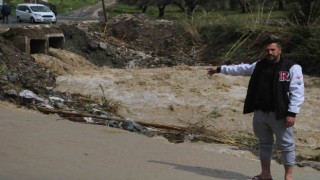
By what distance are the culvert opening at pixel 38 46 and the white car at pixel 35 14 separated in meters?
22.2

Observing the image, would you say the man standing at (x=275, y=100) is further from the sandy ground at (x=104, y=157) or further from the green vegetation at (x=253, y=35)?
the green vegetation at (x=253, y=35)

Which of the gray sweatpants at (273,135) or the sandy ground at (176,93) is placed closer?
the gray sweatpants at (273,135)

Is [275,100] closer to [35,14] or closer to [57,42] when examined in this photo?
[57,42]

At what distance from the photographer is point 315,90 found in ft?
66.1


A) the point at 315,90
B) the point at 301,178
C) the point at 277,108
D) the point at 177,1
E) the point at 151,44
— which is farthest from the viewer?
the point at 177,1

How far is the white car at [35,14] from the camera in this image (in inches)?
1900

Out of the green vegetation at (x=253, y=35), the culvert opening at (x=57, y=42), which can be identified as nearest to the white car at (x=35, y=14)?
the green vegetation at (x=253, y=35)

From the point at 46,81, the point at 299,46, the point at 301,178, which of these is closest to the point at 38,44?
the point at 46,81

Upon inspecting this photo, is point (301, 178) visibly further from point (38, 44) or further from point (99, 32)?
point (99, 32)

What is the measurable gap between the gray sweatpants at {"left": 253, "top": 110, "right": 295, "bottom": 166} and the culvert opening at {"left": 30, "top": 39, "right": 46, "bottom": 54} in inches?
758

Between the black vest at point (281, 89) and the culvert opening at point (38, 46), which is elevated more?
the black vest at point (281, 89)

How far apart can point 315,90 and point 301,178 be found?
1268 cm

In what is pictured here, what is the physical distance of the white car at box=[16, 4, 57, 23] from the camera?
4825 centimetres

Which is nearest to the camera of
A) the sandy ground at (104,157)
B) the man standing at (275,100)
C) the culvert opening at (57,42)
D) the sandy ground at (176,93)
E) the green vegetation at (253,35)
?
the man standing at (275,100)
